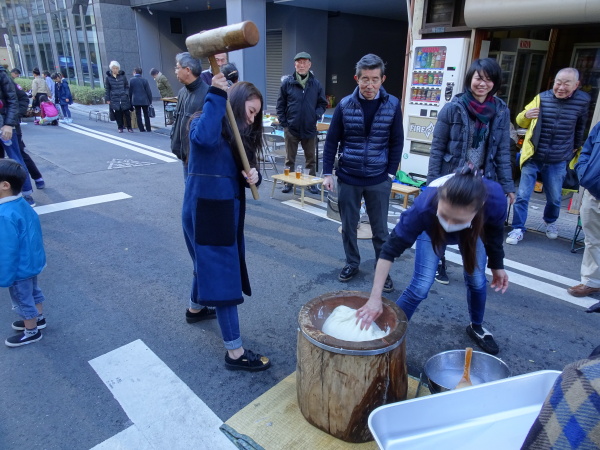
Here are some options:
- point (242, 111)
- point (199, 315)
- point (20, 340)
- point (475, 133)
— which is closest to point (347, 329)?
point (242, 111)

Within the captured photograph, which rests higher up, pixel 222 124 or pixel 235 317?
pixel 222 124

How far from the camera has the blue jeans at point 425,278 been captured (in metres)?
2.67

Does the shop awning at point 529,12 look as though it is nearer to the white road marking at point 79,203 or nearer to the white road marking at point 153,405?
the white road marking at point 79,203

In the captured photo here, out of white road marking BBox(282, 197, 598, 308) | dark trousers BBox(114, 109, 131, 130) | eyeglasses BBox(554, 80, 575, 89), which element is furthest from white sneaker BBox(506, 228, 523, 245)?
dark trousers BBox(114, 109, 131, 130)

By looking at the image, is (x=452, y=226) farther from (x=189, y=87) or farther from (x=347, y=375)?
(x=189, y=87)

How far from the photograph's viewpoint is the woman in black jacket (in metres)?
11.8

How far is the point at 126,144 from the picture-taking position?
10.7 m

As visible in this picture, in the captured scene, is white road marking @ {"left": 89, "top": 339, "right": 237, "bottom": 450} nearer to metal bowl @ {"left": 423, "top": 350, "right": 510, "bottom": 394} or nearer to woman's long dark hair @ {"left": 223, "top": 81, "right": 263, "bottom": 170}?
metal bowl @ {"left": 423, "top": 350, "right": 510, "bottom": 394}

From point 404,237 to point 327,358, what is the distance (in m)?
0.77

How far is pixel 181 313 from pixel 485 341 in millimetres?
2380

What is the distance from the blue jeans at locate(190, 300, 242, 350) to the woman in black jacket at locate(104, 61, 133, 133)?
11.3 m

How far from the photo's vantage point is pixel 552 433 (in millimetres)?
839

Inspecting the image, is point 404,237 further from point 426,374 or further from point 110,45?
point 110,45

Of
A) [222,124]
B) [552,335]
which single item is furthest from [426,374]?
[222,124]
